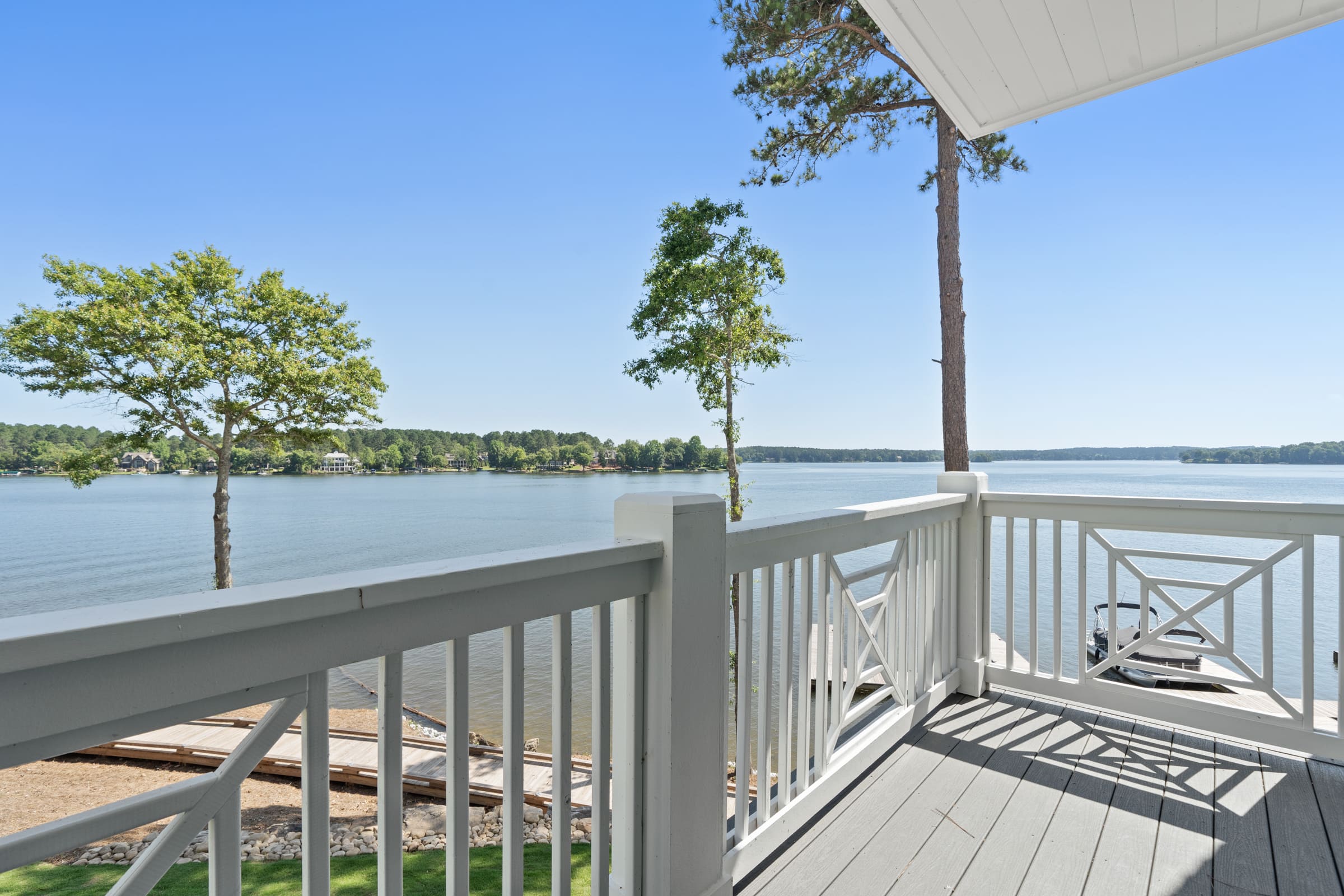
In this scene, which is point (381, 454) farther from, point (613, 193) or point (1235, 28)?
point (1235, 28)

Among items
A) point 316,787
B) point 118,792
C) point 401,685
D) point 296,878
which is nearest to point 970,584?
point 401,685

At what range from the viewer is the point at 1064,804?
84.6 inches

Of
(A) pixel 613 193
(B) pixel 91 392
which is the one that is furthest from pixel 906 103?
(A) pixel 613 193

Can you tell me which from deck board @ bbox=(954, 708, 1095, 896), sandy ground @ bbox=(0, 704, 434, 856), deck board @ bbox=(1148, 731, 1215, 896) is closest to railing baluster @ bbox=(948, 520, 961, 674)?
deck board @ bbox=(954, 708, 1095, 896)

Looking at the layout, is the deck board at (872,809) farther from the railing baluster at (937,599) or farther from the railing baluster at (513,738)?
the railing baluster at (513,738)

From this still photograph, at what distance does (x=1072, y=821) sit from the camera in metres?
2.05

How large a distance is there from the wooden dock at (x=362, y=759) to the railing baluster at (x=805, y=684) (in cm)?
431

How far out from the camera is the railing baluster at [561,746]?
119 centimetres

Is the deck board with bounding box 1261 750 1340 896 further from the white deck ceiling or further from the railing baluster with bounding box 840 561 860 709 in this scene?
the white deck ceiling

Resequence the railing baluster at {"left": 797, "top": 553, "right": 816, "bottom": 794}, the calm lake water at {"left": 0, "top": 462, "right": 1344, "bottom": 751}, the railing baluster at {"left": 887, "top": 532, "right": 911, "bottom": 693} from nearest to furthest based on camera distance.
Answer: the railing baluster at {"left": 797, "top": 553, "right": 816, "bottom": 794}, the railing baluster at {"left": 887, "top": 532, "right": 911, "bottom": 693}, the calm lake water at {"left": 0, "top": 462, "right": 1344, "bottom": 751}

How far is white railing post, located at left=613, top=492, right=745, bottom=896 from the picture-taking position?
1356mm

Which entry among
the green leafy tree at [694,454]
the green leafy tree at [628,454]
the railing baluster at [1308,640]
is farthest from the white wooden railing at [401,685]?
the green leafy tree at [628,454]

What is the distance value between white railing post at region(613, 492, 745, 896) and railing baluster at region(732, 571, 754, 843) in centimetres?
20

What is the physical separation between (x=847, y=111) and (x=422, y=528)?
2978 cm
